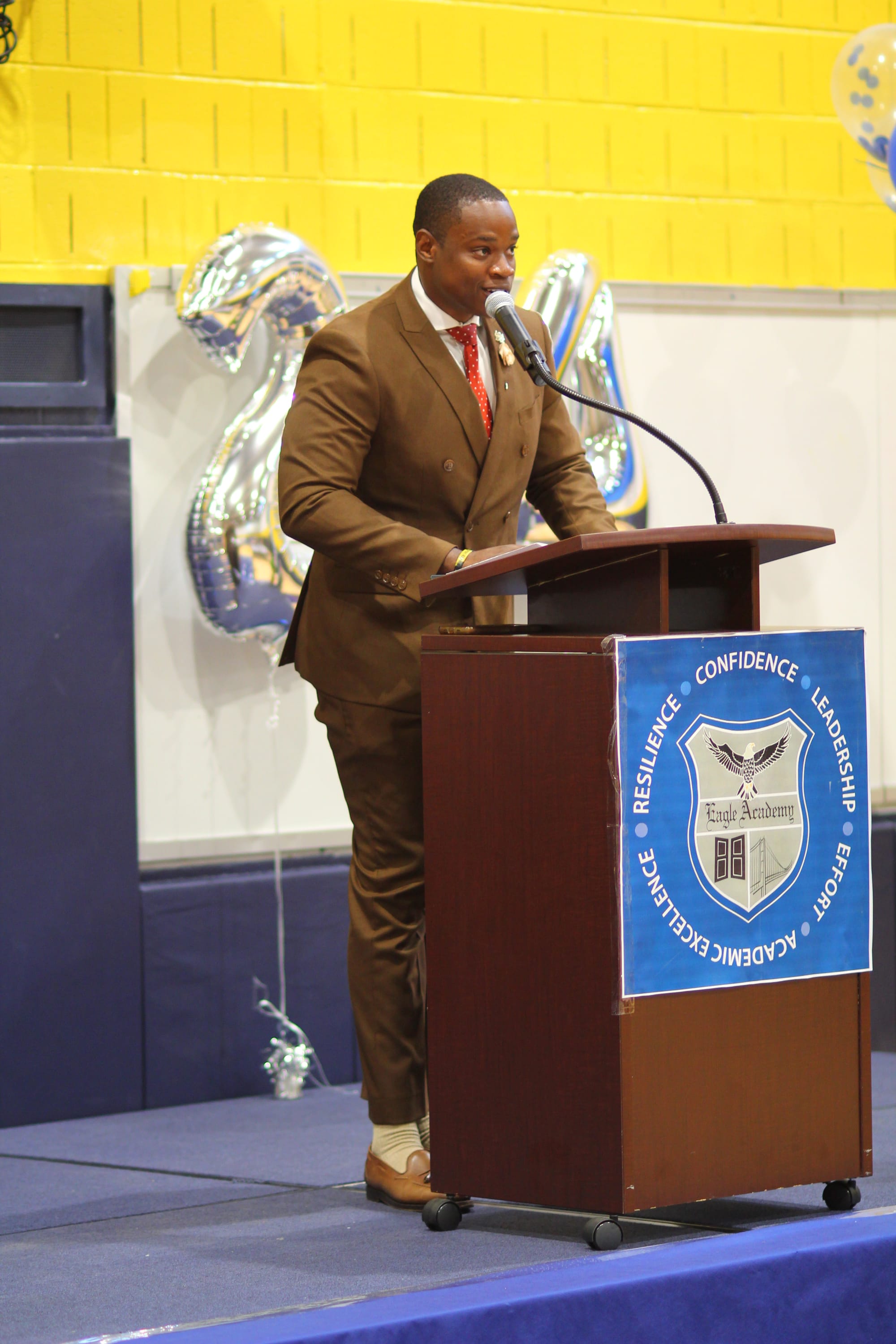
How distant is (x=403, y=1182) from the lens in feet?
7.93

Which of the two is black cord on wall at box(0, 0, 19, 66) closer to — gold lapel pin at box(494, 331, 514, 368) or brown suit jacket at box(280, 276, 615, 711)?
brown suit jacket at box(280, 276, 615, 711)

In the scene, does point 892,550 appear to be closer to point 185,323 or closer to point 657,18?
point 657,18

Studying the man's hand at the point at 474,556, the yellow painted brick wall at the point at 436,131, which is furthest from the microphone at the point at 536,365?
the yellow painted brick wall at the point at 436,131

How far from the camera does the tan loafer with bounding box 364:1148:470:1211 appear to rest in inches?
94.2

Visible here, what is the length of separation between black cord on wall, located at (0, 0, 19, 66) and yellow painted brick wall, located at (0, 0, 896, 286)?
21 millimetres

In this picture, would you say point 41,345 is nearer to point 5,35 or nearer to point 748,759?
point 5,35

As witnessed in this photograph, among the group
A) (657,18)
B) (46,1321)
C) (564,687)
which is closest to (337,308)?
(657,18)

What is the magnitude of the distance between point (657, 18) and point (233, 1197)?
2.63 meters

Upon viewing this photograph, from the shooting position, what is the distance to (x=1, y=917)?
10.6 ft

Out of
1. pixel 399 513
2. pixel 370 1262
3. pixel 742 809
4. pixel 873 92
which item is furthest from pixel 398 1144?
pixel 873 92

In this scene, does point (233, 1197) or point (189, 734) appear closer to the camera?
point (233, 1197)

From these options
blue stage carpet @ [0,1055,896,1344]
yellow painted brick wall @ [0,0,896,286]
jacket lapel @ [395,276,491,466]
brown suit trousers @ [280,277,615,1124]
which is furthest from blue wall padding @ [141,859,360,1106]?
jacket lapel @ [395,276,491,466]

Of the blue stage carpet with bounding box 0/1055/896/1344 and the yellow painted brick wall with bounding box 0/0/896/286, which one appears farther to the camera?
the yellow painted brick wall with bounding box 0/0/896/286

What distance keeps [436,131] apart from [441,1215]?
2302mm
